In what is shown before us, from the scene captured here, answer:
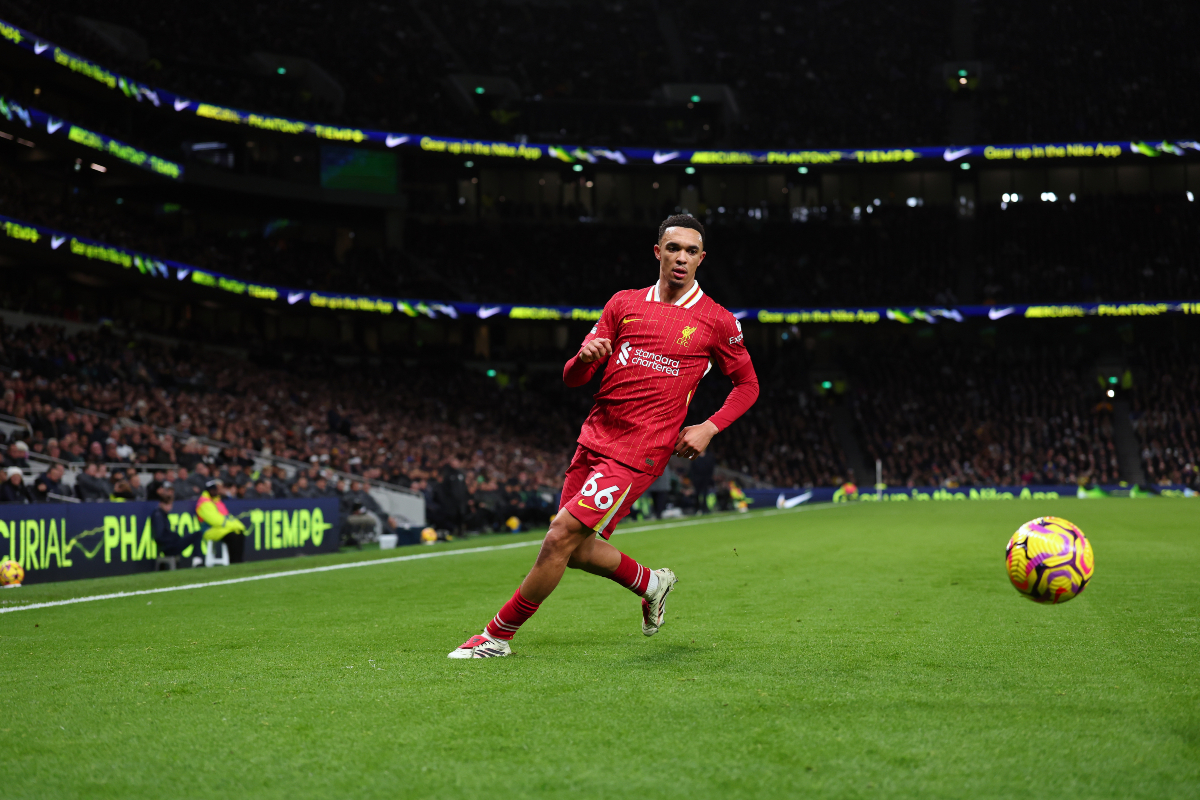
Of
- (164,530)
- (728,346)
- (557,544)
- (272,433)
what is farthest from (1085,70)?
(557,544)

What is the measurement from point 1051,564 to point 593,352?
9.19 ft

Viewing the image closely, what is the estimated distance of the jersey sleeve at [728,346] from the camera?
254 inches

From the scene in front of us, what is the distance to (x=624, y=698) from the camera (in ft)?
15.9

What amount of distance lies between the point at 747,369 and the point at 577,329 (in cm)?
4718

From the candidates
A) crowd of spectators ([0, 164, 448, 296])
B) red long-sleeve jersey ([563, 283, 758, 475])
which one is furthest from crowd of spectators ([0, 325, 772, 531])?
red long-sleeve jersey ([563, 283, 758, 475])

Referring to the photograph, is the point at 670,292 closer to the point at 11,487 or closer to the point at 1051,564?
the point at 1051,564

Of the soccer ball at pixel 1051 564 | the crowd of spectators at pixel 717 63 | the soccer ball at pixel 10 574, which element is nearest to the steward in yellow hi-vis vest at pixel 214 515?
the soccer ball at pixel 10 574

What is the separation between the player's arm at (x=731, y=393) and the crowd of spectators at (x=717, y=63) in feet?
135

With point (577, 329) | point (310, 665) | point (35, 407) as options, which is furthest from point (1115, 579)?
point (577, 329)

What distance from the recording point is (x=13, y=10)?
31.1m

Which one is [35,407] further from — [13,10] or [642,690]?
[642,690]

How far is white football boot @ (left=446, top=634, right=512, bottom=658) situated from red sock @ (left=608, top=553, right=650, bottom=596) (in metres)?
0.79

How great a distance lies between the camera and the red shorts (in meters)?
6.09

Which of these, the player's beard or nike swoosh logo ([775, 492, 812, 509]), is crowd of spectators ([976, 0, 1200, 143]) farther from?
the player's beard
